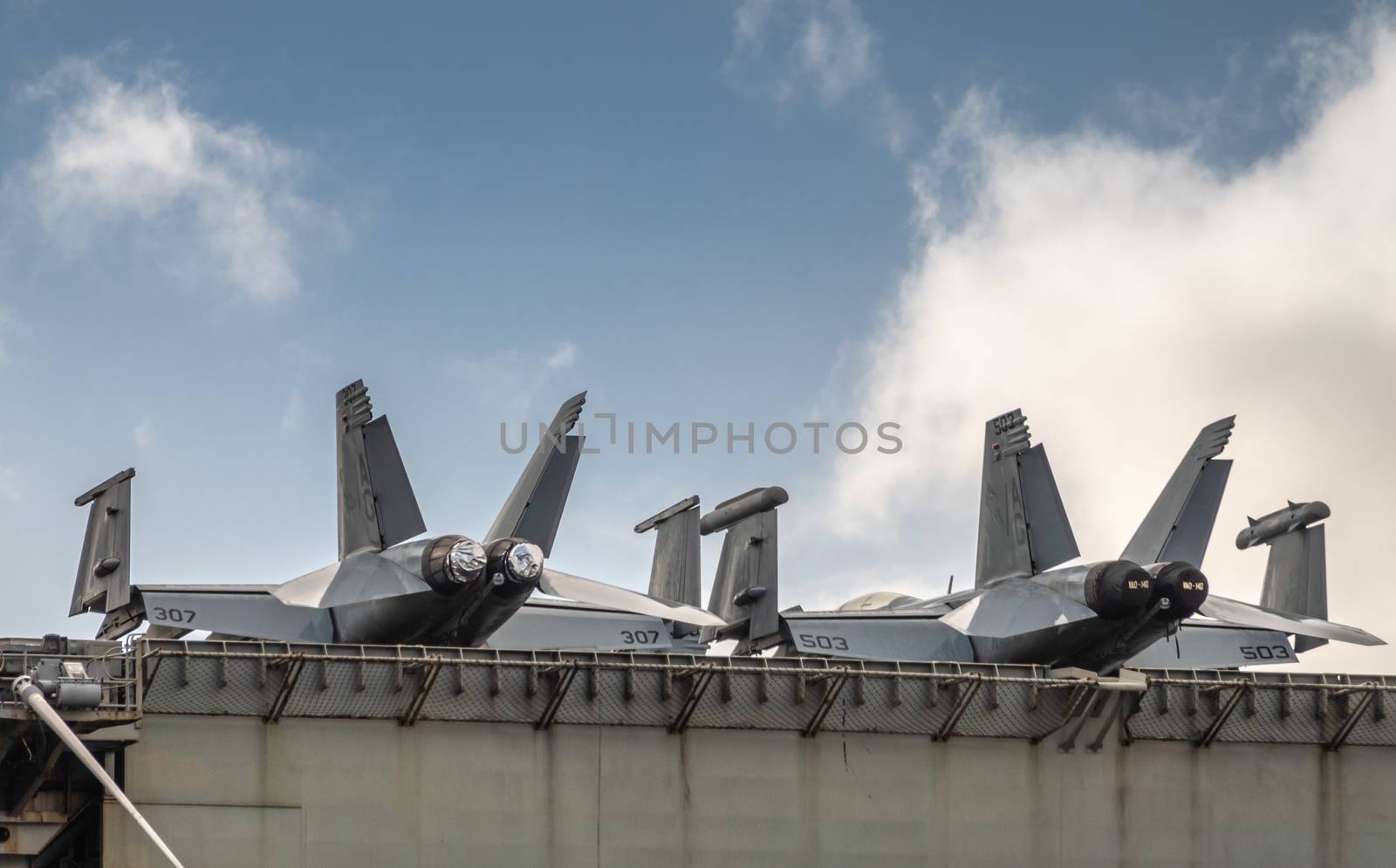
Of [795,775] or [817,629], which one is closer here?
[795,775]

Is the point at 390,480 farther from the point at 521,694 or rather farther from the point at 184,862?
the point at 184,862

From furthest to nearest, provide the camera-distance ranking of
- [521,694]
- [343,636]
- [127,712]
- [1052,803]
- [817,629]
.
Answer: [817,629] → [343,636] → [1052,803] → [521,694] → [127,712]

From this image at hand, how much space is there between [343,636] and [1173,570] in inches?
835

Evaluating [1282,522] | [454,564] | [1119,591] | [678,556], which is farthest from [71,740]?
[1282,522]

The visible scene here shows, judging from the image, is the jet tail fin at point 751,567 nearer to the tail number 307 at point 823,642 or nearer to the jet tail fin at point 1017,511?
the tail number 307 at point 823,642

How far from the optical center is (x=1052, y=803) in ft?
137

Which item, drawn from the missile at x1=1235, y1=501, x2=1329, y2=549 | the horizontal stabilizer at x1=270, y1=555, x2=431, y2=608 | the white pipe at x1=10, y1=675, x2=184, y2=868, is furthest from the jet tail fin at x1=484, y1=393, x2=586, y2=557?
the missile at x1=1235, y1=501, x2=1329, y2=549

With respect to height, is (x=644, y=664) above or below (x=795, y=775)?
above

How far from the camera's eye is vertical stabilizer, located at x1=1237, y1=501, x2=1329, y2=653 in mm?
60156

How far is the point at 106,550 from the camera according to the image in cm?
4638

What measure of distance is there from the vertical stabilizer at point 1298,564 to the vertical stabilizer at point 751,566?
63.7ft

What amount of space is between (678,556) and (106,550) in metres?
19.8

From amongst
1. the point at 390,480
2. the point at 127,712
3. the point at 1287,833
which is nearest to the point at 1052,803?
the point at 1287,833

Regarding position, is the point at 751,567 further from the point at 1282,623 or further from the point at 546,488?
the point at 1282,623
